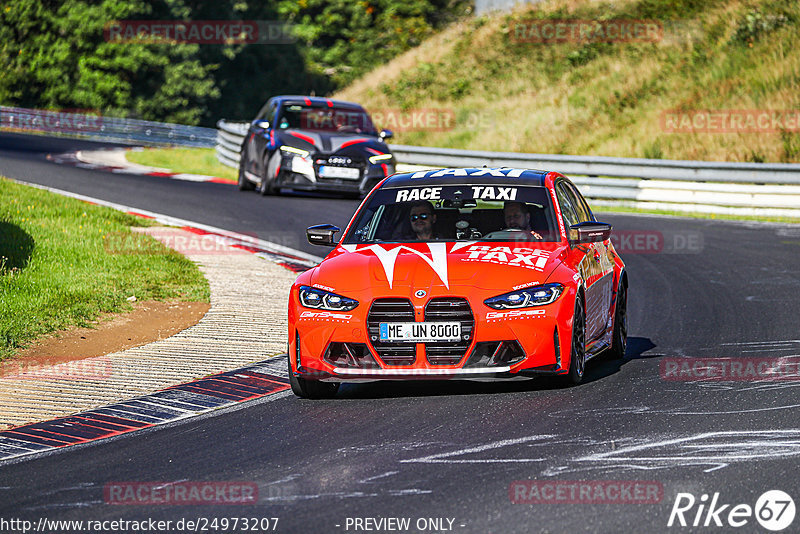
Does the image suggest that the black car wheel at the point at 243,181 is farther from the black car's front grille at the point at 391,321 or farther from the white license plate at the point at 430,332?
the white license plate at the point at 430,332

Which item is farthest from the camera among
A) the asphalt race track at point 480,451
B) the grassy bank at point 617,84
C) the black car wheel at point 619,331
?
the grassy bank at point 617,84

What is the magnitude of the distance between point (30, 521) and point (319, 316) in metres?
3.00

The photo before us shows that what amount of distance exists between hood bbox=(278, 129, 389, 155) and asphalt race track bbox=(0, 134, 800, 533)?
38.3 ft

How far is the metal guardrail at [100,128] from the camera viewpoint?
4881 cm

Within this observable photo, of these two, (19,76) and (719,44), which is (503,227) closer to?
(719,44)

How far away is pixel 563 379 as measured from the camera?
352 inches

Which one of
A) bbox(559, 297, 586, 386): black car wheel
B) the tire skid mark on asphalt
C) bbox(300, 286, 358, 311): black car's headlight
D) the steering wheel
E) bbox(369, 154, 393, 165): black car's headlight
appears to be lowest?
the tire skid mark on asphalt

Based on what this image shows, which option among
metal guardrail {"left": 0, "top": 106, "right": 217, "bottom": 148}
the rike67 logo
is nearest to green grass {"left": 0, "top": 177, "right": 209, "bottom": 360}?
the rike67 logo

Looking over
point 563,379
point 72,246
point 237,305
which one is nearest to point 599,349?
point 563,379

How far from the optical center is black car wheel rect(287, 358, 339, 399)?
29.1ft

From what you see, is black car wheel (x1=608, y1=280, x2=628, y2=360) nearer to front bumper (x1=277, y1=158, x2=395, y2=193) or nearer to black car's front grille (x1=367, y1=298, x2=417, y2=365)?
black car's front grille (x1=367, y1=298, x2=417, y2=365)

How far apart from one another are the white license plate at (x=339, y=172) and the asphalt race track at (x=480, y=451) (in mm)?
11502

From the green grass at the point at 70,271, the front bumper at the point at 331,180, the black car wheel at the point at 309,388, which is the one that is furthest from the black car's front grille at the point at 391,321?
the front bumper at the point at 331,180

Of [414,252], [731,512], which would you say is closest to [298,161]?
[414,252]
